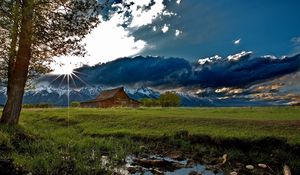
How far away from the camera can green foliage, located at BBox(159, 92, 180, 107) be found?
10831 cm

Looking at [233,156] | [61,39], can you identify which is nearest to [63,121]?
[61,39]

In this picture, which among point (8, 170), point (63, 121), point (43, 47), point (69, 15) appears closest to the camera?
point (8, 170)

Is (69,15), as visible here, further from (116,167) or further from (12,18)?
(116,167)

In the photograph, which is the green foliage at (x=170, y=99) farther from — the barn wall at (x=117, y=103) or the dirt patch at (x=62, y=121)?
the dirt patch at (x=62, y=121)

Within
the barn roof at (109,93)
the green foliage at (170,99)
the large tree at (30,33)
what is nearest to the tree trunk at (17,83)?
the large tree at (30,33)

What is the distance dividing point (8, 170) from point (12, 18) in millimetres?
10422

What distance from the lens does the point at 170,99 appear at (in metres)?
111

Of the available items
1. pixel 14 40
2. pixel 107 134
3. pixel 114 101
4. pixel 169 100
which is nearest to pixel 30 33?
pixel 14 40

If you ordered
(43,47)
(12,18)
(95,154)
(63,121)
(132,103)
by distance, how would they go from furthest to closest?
(132,103) < (63,121) < (43,47) < (12,18) < (95,154)

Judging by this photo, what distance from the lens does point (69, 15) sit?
69.7 feet

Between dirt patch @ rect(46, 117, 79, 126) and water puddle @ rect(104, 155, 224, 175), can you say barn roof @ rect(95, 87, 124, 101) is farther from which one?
water puddle @ rect(104, 155, 224, 175)

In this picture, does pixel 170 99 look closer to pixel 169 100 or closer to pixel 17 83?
pixel 169 100

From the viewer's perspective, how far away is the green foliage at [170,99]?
108306mm

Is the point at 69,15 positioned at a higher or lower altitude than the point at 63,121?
higher
